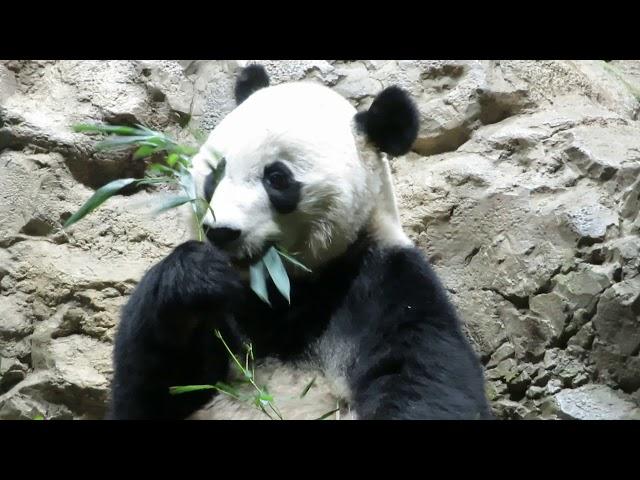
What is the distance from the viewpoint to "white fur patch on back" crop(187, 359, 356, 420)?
125 inches

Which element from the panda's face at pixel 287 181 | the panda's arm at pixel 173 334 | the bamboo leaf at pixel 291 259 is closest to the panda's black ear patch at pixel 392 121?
the panda's face at pixel 287 181

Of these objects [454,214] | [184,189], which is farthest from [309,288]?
[454,214]

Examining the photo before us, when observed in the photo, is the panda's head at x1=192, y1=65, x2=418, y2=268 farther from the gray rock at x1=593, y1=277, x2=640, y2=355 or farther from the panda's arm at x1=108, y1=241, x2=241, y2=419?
the gray rock at x1=593, y1=277, x2=640, y2=355

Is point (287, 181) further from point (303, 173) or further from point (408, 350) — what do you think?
point (408, 350)

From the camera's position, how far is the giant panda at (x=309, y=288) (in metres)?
2.93

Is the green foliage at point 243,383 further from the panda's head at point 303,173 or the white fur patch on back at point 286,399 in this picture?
the panda's head at point 303,173

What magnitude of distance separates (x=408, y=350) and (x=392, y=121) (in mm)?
1009

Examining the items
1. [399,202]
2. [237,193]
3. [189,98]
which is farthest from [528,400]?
[189,98]

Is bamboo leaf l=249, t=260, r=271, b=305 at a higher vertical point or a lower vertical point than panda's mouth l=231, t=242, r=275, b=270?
lower

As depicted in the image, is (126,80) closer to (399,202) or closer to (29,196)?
(29,196)

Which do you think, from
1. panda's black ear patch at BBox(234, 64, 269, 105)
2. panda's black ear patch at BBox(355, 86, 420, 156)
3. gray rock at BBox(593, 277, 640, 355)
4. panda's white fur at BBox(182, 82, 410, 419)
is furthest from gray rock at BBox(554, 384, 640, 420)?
panda's black ear patch at BBox(234, 64, 269, 105)

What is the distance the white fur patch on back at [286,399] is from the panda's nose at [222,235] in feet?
1.93

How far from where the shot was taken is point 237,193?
3133mm

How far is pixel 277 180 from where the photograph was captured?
3223 mm
